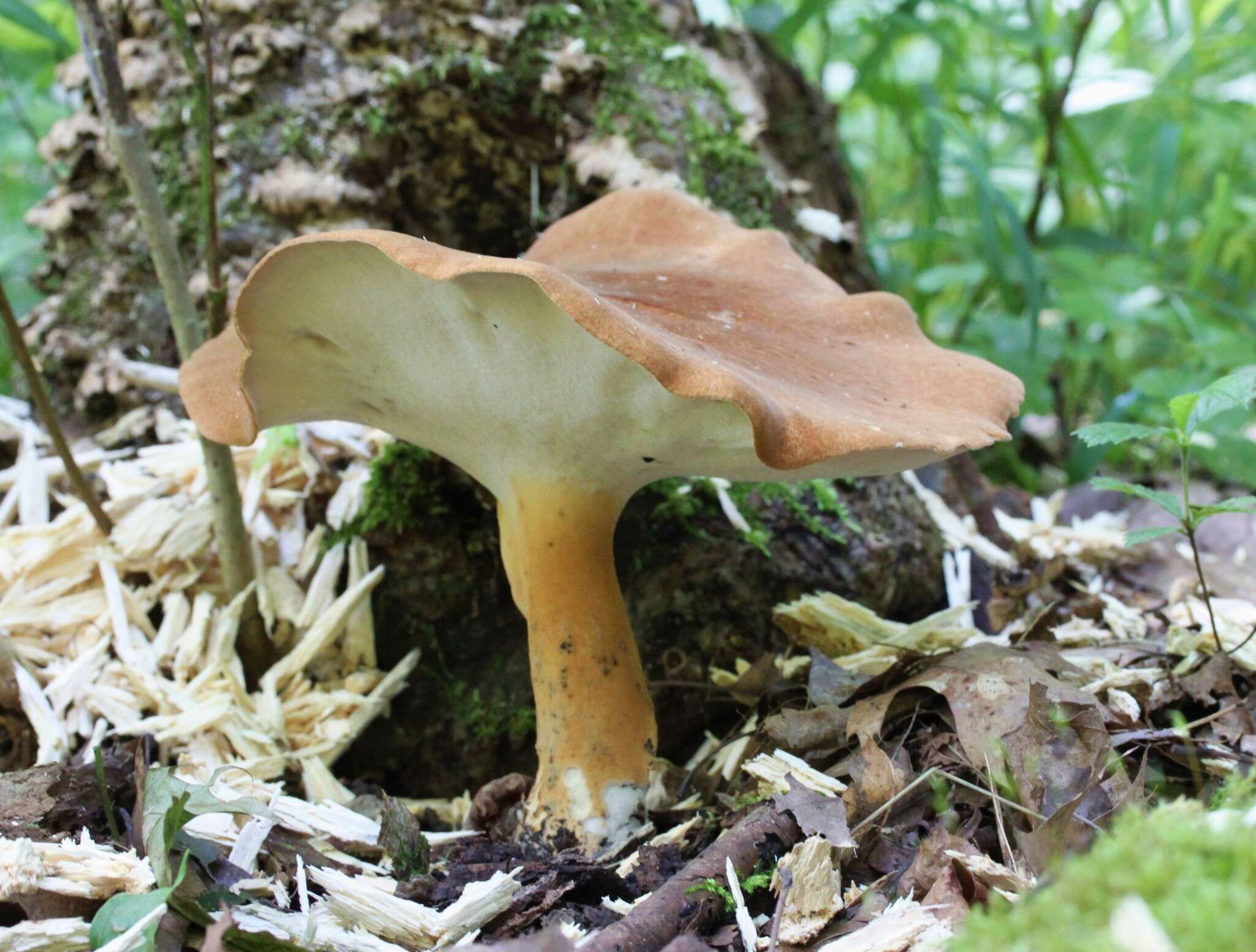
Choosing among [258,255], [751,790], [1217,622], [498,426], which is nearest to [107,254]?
[258,255]

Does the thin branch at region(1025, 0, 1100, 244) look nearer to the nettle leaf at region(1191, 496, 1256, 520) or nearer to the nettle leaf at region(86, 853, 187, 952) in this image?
the nettle leaf at region(1191, 496, 1256, 520)

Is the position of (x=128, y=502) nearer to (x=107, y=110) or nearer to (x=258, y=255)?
(x=258, y=255)

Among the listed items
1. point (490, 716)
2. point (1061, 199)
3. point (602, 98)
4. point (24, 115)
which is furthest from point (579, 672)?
point (24, 115)

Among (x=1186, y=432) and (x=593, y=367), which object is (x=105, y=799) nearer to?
(x=593, y=367)

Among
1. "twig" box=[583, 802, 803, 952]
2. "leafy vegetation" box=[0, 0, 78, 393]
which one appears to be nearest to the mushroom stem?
"twig" box=[583, 802, 803, 952]

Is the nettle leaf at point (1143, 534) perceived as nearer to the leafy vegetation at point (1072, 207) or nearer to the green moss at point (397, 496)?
the green moss at point (397, 496)

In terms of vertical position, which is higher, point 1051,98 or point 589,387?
point 1051,98
